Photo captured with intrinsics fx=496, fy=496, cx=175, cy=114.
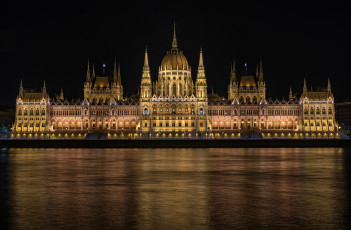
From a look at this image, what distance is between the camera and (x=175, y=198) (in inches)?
1123

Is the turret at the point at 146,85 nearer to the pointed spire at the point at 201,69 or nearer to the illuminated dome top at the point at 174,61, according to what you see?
the illuminated dome top at the point at 174,61

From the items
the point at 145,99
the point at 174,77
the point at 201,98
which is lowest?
the point at 145,99

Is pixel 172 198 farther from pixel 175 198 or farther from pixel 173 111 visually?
pixel 173 111

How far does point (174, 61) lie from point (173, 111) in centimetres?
1670

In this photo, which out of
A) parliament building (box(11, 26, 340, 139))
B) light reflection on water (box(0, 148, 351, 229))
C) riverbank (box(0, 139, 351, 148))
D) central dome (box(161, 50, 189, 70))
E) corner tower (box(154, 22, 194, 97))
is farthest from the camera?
central dome (box(161, 50, 189, 70))

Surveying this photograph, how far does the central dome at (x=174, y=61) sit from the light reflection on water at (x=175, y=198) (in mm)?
95246

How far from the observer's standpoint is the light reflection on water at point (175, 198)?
2220 centimetres

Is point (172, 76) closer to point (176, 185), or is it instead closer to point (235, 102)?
point (235, 102)

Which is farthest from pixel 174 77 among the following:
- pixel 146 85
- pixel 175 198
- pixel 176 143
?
pixel 175 198

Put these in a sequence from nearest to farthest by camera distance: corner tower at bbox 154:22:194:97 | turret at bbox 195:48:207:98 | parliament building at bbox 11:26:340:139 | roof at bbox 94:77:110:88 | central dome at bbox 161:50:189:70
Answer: parliament building at bbox 11:26:340:139, turret at bbox 195:48:207:98, corner tower at bbox 154:22:194:97, central dome at bbox 161:50:189:70, roof at bbox 94:77:110:88

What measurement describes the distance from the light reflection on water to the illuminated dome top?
→ 9525 cm

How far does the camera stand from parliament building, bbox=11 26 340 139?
5133 inches

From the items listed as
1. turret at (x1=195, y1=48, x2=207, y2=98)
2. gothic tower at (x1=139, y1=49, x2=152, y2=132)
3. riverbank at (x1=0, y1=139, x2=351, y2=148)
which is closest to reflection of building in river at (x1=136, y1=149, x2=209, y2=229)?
riverbank at (x1=0, y1=139, x2=351, y2=148)

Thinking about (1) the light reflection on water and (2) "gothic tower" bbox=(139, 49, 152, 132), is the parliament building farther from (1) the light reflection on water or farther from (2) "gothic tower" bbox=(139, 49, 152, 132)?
(1) the light reflection on water
